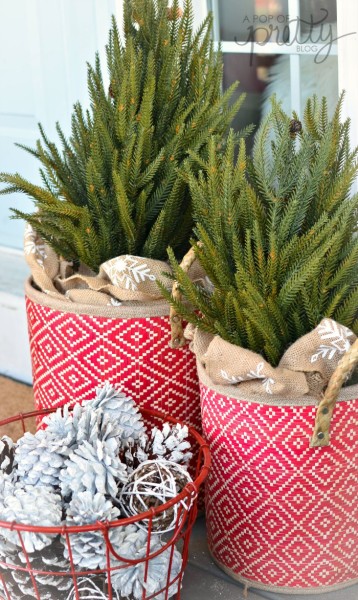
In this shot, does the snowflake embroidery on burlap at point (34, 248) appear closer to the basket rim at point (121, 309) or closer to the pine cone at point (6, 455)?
the basket rim at point (121, 309)

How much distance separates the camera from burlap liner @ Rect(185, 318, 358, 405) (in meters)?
0.91

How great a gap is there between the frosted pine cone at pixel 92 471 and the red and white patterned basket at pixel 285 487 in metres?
0.13

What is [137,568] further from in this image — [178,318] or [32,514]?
[178,318]

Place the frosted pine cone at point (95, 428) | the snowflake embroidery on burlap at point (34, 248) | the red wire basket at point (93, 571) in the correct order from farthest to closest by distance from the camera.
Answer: the snowflake embroidery on burlap at point (34, 248)
the frosted pine cone at point (95, 428)
the red wire basket at point (93, 571)

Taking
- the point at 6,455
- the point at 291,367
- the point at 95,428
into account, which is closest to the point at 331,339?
the point at 291,367

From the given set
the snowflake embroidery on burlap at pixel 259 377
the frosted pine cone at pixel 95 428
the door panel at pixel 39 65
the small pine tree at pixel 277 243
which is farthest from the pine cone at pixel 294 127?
the door panel at pixel 39 65

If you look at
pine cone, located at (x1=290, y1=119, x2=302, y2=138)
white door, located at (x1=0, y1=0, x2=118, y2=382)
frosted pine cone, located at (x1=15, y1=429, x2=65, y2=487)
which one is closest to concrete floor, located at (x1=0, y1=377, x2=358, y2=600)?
frosted pine cone, located at (x1=15, y1=429, x2=65, y2=487)

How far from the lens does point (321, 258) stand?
0.90m

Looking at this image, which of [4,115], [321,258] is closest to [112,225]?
[321,258]

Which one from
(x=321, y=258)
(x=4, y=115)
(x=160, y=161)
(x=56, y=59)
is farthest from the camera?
(x=4, y=115)

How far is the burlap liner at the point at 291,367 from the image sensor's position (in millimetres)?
907

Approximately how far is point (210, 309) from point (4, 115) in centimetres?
98

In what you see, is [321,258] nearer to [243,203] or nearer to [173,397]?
[243,203]

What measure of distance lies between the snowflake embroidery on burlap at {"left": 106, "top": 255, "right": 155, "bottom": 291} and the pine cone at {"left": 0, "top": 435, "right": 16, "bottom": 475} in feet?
0.74
